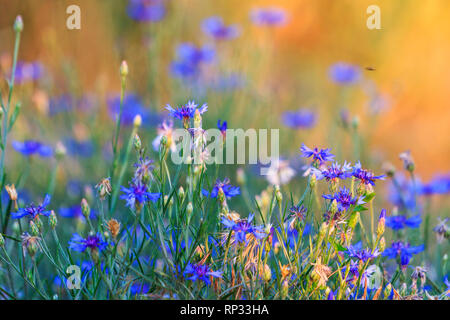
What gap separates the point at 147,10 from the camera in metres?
2.46

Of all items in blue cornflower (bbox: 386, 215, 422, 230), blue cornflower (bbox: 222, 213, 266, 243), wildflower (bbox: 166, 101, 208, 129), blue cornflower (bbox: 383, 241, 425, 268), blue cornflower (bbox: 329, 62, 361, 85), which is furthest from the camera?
blue cornflower (bbox: 329, 62, 361, 85)

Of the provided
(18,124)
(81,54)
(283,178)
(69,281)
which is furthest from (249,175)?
(81,54)

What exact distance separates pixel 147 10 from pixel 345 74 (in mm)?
1001

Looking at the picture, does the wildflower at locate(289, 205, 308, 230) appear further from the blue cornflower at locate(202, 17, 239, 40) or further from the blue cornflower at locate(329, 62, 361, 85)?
the blue cornflower at locate(329, 62, 361, 85)

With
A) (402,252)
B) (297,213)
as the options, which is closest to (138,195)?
(297,213)

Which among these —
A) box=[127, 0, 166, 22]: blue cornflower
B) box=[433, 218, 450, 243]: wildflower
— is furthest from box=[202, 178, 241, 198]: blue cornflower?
box=[127, 0, 166, 22]: blue cornflower

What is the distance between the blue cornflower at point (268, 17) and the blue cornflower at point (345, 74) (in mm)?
375

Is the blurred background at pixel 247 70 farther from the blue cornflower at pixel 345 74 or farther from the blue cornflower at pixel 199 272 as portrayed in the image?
the blue cornflower at pixel 199 272

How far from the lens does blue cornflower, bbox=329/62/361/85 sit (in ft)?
8.54

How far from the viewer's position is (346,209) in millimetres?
950

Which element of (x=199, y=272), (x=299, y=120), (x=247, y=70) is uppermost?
(x=247, y=70)

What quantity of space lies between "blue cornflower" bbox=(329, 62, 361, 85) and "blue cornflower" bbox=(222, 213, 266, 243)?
1.84 m

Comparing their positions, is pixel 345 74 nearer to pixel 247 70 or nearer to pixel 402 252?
pixel 247 70
